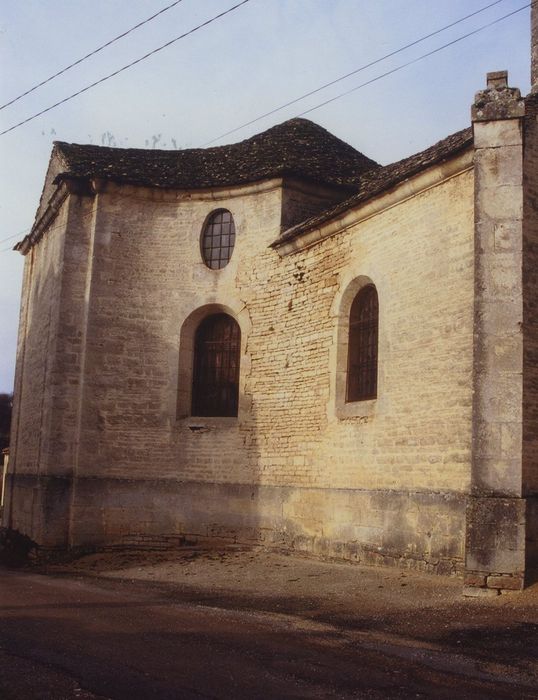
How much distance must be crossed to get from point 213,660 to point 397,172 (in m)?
8.83

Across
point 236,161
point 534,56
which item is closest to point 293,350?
point 236,161

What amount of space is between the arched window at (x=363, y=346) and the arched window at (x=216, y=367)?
319cm

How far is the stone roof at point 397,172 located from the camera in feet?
36.8

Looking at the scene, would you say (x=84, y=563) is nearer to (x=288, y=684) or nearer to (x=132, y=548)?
(x=132, y=548)

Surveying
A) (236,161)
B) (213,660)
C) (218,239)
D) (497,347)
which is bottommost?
(213,660)

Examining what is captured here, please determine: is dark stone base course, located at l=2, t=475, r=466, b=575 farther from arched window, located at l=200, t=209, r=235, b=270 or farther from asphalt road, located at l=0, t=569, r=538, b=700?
arched window, located at l=200, t=209, r=235, b=270

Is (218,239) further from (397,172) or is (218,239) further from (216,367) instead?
(397,172)

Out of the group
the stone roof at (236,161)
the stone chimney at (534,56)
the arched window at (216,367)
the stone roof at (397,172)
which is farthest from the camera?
the stone roof at (236,161)

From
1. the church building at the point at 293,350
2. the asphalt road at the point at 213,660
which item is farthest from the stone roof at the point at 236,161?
the asphalt road at the point at 213,660

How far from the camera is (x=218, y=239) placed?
16.6 metres

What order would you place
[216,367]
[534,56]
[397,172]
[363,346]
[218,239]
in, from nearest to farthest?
[397,172] < [363,346] < [534,56] < [216,367] < [218,239]

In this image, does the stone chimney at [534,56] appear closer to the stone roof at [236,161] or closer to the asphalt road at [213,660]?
the stone roof at [236,161]

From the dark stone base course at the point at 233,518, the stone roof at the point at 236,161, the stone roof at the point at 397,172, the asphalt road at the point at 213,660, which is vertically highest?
the stone roof at the point at 236,161

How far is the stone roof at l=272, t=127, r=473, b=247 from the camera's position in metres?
11.2
